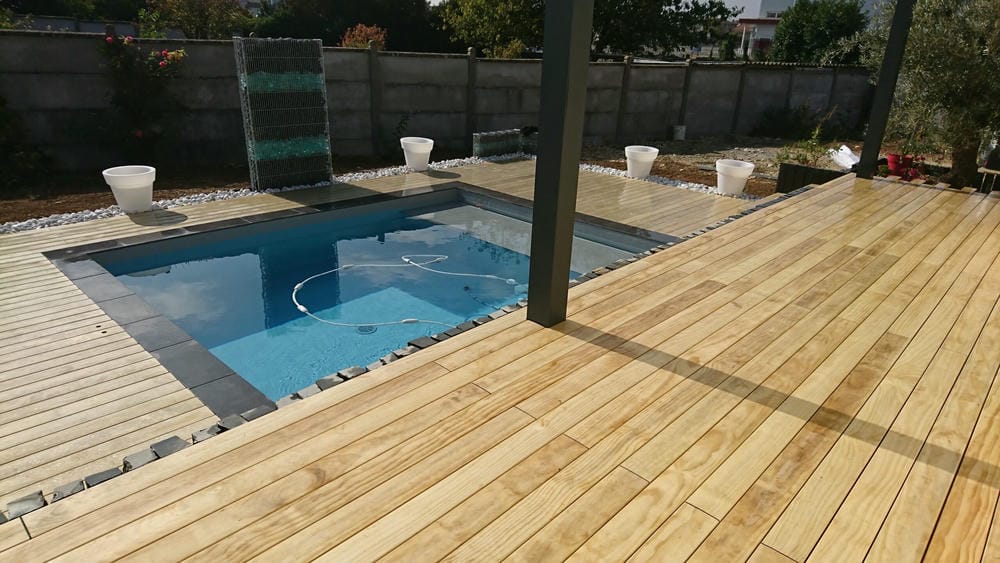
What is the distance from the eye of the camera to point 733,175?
7246 millimetres

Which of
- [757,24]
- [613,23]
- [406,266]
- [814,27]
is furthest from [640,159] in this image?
[757,24]

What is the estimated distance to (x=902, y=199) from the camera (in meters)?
5.29

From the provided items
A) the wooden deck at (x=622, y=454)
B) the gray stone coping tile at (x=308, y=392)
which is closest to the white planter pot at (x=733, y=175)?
the wooden deck at (x=622, y=454)

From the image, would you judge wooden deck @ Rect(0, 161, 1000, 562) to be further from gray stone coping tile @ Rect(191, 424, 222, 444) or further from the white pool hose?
the white pool hose

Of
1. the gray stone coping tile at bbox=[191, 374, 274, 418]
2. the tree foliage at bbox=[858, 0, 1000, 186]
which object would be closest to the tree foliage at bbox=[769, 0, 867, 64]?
the tree foliage at bbox=[858, 0, 1000, 186]

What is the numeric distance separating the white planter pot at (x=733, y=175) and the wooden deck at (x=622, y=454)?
441 cm

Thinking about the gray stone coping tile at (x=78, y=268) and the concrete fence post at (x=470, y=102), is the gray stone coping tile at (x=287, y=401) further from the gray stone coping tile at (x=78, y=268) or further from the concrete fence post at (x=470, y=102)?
the concrete fence post at (x=470, y=102)

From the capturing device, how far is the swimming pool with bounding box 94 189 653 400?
4527mm

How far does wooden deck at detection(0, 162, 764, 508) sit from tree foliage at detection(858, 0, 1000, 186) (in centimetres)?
706

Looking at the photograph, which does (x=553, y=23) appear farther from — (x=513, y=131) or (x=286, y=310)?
(x=513, y=131)

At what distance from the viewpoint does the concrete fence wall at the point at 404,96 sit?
22.7 feet

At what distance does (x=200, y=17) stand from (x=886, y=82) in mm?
17248

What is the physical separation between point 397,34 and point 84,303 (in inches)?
753

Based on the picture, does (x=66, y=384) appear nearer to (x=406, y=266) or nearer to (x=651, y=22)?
(x=406, y=266)
